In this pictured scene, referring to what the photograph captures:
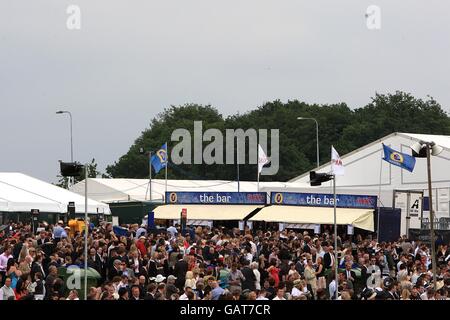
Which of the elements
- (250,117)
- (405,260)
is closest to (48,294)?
(405,260)

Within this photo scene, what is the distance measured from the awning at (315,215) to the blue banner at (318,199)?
25 cm

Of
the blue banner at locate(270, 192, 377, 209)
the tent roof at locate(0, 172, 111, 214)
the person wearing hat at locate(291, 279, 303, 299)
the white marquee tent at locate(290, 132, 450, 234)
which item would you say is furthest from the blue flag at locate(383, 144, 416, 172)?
the person wearing hat at locate(291, 279, 303, 299)

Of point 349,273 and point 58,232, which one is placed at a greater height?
point 58,232

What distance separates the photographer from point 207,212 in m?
47.5

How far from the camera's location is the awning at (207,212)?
1819 inches

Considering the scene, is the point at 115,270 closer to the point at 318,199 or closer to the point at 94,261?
the point at 94,261

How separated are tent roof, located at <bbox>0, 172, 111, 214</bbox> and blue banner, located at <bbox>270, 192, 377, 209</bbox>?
312 inches

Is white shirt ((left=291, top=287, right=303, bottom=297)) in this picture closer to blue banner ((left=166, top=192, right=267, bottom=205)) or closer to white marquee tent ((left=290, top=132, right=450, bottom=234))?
white marquee tent ((left=290, top=132, right=450, bottom=234))

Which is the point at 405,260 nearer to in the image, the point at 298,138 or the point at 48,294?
the point at 48,294

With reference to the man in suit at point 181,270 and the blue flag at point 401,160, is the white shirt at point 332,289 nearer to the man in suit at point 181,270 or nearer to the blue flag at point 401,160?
the man in suit at point 181,270

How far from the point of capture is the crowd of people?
18.5 metres

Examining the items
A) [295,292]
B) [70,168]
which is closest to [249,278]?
[295,292]

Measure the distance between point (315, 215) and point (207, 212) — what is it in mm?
5940

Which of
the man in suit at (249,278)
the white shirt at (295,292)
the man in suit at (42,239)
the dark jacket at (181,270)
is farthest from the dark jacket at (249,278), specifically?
the man in suit at (42,239)
